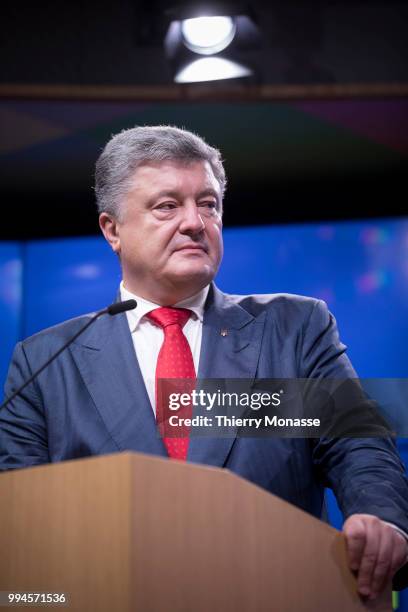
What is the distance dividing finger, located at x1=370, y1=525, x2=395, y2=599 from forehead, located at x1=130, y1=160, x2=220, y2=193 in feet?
3.40

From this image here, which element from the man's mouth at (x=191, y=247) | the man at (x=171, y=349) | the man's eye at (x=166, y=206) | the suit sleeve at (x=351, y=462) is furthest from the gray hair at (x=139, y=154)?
the suit sleeve at (x=351, y=462)

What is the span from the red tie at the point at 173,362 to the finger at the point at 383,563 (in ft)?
1.90

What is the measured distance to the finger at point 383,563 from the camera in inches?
50.2

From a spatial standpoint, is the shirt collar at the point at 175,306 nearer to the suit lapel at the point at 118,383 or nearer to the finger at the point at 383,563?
the suit lapel at the point at 118,383

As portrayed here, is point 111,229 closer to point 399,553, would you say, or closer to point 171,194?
point 171,194

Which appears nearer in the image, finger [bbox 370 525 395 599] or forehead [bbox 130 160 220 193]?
finger [bbox 370 525 395 599]

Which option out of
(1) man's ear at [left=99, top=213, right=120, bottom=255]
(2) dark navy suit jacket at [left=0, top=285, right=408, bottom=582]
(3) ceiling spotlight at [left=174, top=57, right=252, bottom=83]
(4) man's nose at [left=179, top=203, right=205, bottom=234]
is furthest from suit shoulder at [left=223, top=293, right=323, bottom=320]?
(3) ceiling spotlight at [left=174, top=57, right=252, bottom=83]

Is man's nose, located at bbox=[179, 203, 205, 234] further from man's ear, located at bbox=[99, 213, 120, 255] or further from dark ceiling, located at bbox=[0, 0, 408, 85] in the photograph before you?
dark ceiling, located at bbox=[0, 0, 408, 85]

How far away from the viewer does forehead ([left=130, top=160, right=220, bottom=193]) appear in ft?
6.70

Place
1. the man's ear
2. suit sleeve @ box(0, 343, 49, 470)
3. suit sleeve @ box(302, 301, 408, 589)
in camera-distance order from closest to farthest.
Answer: suit sleeve @ box(302, 301, 408, 589) → suit sleeve @ box(0, 343, 49, 470) → the man's ear

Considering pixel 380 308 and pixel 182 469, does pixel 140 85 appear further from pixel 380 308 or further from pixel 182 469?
pixel 182 469

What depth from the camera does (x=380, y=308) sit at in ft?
8.72

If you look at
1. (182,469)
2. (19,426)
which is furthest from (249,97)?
(182,469)

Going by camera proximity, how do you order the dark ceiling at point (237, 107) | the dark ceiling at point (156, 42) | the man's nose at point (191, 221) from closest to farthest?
the man's nose at point (191, 221) → the dark ceiling at point (237, 107) → the dark ceiling at point (156, 42)
